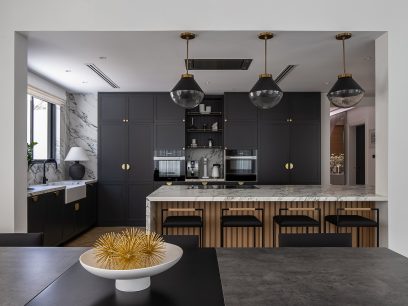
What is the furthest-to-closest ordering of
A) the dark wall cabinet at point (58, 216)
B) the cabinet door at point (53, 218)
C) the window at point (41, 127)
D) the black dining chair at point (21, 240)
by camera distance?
the window at point (41, 127) → the cabinet door at point (53, 218) → the dark wall cabinet at point (58, 216) → the black dining chair at point (21, 240)

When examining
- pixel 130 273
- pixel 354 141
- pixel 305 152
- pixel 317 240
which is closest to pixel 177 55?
pixel 317 240

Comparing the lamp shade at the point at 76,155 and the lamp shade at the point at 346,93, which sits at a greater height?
the lamp shade at the point at 346,93

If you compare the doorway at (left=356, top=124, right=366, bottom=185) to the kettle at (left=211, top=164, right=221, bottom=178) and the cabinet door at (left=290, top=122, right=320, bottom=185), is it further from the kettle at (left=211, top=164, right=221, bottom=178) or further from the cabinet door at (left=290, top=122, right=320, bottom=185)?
the kettle at (left=211, top=164, right=221, bottom=178)

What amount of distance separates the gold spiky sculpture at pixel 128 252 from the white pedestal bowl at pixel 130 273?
38mm

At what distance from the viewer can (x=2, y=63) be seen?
3033 millimetres

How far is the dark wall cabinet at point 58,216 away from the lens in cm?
385

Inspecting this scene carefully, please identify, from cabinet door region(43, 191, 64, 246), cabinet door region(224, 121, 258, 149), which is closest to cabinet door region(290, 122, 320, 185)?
cabinet door region(224, 121, 258, 149)

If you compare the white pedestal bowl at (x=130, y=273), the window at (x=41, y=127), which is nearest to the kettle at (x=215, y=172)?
the window at (x=41, y=127)

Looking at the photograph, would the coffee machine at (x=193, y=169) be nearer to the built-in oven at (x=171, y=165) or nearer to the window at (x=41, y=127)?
the built-in oven at (x=171, y=165)

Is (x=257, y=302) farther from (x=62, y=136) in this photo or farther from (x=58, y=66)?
(x=62, y=136)

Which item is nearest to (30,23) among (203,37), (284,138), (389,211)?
(203,37)

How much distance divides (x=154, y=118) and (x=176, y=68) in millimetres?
1825

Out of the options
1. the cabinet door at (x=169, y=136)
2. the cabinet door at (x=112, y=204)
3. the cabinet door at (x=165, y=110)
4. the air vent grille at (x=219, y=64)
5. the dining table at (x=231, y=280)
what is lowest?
the cabinet door at (x=112, y=204)

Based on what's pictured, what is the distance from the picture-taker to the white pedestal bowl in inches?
44.1
